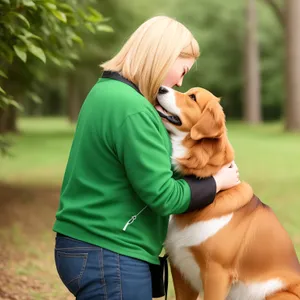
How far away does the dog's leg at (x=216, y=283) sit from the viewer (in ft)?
12.1

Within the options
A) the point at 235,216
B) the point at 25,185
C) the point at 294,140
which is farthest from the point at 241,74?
the point at 235,216

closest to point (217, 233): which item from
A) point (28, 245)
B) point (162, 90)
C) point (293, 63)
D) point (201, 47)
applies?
point (162, 90)

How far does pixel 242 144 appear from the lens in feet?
71.1

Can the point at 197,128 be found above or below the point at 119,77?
below

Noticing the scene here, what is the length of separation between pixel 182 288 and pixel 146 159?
1.32 metres

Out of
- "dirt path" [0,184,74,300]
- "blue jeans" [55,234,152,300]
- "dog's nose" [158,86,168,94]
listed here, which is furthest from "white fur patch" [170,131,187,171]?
"dirt path" [0,184,74,300]

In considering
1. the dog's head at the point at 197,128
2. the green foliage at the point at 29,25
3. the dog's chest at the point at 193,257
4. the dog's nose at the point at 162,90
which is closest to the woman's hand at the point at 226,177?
the dog's head at the point at 197,128

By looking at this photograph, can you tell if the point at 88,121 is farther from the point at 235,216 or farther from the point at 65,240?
the point at 235,216

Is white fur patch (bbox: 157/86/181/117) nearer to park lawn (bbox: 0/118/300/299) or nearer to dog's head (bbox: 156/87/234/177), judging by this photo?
dog's head (bbox: 156/87/234/177)

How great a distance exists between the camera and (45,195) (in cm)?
1119

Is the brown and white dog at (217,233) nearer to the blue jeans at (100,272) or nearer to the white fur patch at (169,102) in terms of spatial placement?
the white fur patch at (169,102)

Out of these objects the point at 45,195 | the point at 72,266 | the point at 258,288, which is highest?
the point at 72,266

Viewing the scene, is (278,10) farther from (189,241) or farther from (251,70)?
(189,241)

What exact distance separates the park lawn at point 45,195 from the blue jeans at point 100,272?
2689mm
